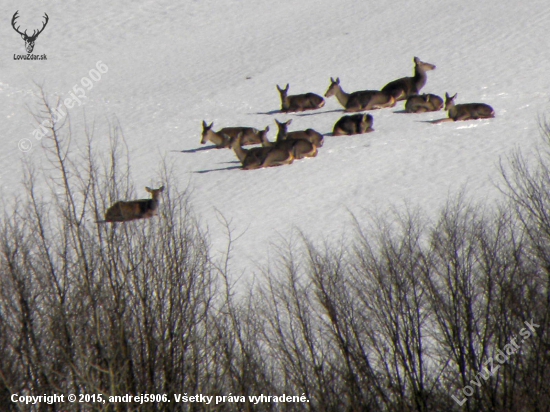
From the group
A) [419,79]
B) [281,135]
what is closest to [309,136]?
[281,135]

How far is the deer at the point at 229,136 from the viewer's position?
23.3 meters

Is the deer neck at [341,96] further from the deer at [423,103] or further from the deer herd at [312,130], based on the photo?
the deer at [423,103]

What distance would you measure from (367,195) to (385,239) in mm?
3400

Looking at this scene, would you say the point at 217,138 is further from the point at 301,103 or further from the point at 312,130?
the point at 301,103

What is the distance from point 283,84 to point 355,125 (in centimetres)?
910

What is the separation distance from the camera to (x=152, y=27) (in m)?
44.1

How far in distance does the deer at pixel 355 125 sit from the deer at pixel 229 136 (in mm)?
1942

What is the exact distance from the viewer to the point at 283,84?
31.3 m

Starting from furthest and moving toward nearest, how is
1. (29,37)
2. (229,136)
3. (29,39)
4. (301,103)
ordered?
(29,37) → (29,39) → (301,103) → (229,136)

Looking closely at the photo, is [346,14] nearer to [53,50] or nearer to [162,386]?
[53,50]

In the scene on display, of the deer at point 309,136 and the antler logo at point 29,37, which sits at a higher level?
the antler logo at point 29,37

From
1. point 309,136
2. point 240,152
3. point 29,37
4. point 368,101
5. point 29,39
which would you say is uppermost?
point 29,37

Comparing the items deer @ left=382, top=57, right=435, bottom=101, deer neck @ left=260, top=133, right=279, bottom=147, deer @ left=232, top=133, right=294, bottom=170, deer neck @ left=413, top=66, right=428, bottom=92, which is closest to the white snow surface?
deer @ left=232, top=133, right=294, bottom=170

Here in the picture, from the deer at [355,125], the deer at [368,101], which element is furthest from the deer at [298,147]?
the deer at [368,101]
